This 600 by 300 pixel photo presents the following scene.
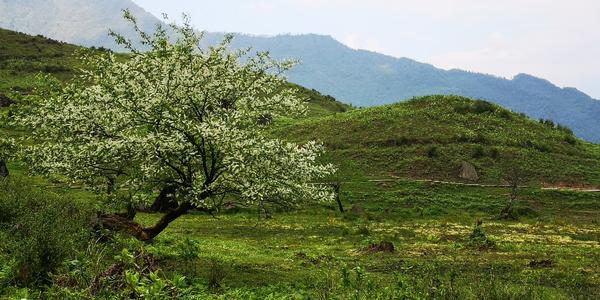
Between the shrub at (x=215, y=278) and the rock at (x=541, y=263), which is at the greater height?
the rock at (x=541, y=263)

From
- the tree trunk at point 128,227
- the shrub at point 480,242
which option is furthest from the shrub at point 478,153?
the tree trunk at point 128,227

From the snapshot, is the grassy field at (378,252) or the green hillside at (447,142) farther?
the green hillside at (447,142)

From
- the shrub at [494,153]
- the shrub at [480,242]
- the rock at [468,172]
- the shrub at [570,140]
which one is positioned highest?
the shrub at [570,140]

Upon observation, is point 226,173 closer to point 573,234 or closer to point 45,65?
point 573,234

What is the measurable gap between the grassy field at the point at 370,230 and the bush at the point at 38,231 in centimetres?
5

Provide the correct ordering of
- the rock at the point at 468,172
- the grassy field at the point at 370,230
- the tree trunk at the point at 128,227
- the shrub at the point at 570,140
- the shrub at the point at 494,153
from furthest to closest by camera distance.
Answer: the shrub at the point at 570,140 → the shrub at the point at 494,153 → the rock at the point at 468,172 → the tree trunk at the point at 128,227 → the grassy field at the point at 370,230

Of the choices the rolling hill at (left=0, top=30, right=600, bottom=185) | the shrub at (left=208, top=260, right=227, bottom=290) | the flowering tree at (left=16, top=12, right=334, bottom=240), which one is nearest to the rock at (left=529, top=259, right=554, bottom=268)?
the flowering tree at (left=16, top=12, right=334, bottom=240)

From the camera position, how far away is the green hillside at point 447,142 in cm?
6944

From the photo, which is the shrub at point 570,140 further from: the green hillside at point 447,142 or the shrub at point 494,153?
the shrub at point 494,153

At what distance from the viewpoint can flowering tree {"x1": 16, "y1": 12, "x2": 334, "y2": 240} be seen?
66.5ft

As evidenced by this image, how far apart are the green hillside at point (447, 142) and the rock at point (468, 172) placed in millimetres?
721

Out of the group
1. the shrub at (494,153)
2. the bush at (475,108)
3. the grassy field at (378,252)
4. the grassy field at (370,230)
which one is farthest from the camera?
the bush at (475,108)

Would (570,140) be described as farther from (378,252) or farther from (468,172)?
(378,252)

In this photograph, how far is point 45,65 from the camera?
10231cm
